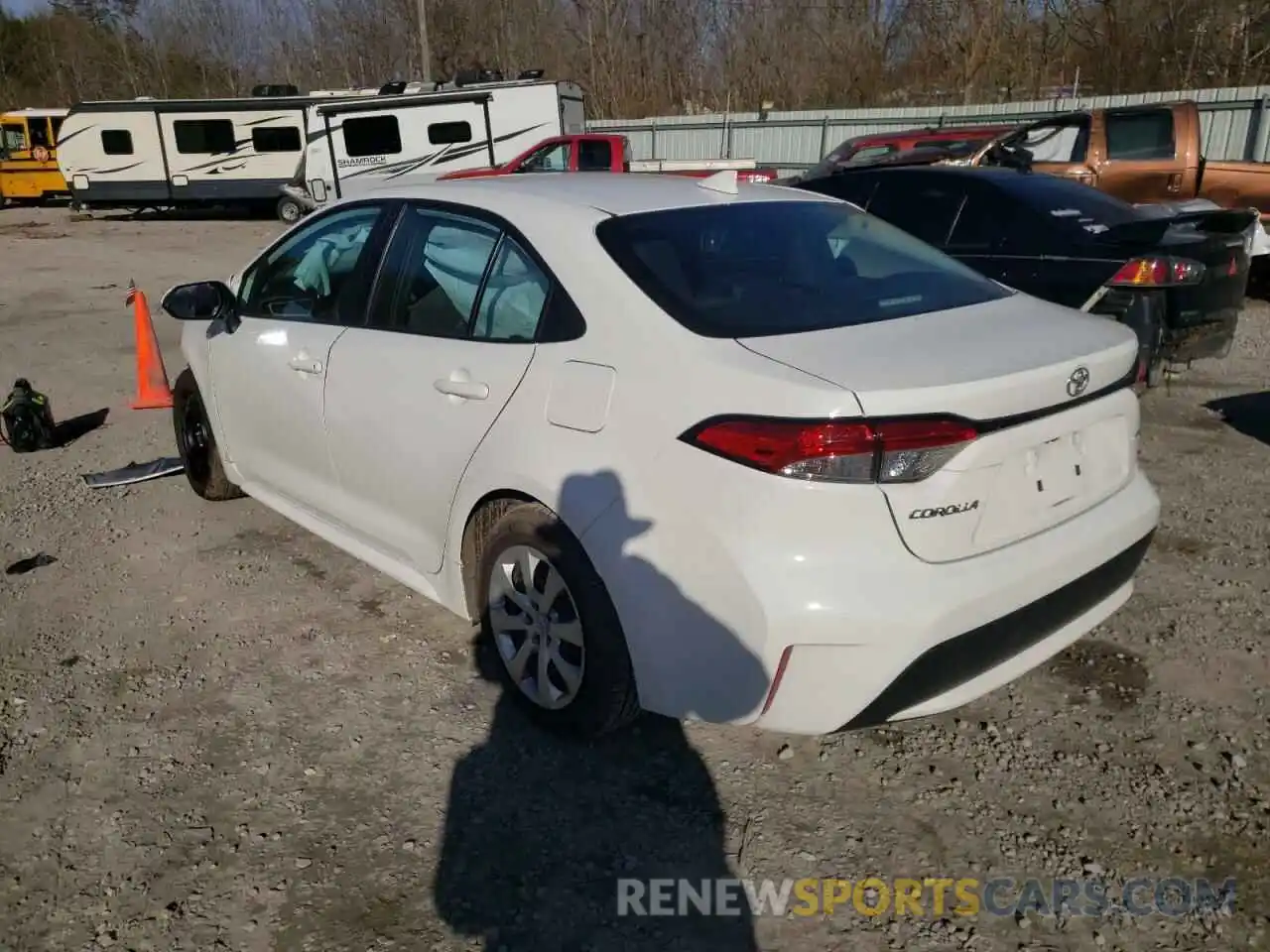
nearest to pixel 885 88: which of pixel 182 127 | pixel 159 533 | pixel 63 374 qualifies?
pixel 182 127

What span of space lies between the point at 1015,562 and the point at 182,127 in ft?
86.1

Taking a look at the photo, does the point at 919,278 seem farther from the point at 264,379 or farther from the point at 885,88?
the point at 885,88

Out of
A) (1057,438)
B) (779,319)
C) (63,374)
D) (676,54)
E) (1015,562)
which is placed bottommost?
(63,374)

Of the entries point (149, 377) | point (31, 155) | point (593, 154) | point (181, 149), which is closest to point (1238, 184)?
point (593, 154)

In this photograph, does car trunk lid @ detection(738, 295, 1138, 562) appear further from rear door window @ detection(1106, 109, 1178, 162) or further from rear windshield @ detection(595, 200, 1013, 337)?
rear door window @ detection(1106, 109, 1178, 162)

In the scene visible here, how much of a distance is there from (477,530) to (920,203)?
196 inches

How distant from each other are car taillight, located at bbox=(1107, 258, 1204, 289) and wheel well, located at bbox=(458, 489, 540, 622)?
4267 mm

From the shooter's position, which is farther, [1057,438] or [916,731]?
[916,731]

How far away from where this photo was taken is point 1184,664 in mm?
3385

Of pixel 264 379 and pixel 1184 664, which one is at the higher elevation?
pixel 264 379

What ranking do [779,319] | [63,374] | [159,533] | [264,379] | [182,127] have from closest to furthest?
[779,319]
[264,379]
[159,533]
[63,374]
[182,127]

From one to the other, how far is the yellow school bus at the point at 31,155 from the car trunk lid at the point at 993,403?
30688 mm

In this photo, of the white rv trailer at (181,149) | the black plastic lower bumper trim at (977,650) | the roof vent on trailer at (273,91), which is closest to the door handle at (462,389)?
the black plastic lower bumper trim at (977,650)

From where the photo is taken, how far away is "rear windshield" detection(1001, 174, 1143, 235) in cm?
597
